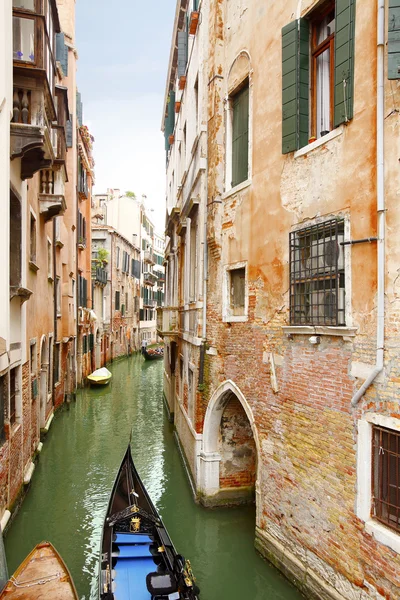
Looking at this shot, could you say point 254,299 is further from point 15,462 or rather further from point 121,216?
point 121,216

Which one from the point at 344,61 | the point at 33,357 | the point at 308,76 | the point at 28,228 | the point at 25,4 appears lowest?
the point at 33,357

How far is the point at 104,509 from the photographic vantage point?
8.45 meters

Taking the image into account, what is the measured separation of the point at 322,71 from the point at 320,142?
0.98 meters

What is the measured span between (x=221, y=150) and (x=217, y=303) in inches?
95.8

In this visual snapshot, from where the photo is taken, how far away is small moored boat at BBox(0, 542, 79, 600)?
4738mm

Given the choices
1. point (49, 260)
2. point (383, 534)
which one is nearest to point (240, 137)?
point (383, 534)

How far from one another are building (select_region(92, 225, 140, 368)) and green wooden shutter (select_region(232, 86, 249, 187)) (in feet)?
61.9

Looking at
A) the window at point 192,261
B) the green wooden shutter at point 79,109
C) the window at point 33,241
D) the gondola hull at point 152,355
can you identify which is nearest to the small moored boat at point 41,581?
the window at point 192,261

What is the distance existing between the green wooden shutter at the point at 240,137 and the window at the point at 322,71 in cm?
161

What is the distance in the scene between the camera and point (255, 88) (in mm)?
6812

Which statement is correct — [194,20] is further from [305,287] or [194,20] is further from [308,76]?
[305,287]

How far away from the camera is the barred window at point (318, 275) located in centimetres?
504

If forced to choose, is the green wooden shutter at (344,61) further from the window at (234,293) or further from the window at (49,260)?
the window at (49,260)

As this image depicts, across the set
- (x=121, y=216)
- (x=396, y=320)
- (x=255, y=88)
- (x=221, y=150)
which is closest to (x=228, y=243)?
(x=221, y=150)
